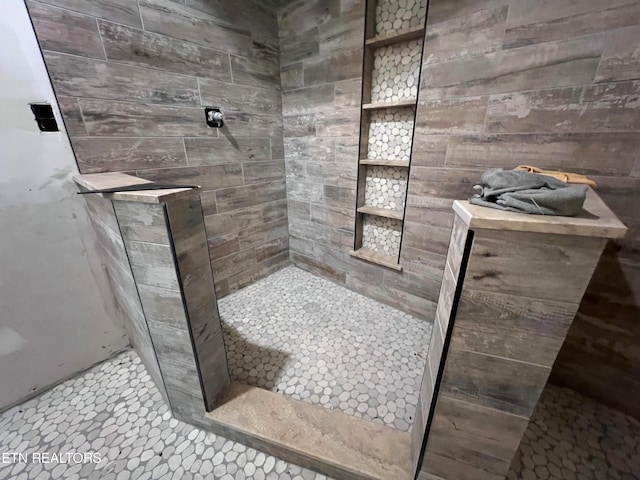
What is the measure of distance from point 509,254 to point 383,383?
3.47 feet

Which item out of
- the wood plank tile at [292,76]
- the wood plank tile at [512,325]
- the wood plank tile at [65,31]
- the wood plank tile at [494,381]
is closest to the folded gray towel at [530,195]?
the wood plank tile at [512,325]

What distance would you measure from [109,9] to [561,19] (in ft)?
6.75

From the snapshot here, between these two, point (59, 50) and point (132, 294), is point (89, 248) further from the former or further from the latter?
point (59, 50)

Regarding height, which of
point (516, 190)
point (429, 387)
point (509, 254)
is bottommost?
point (429, 387)

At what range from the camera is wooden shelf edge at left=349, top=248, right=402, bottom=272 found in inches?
70.1

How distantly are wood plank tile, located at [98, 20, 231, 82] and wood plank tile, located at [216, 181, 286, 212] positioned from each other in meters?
0.77

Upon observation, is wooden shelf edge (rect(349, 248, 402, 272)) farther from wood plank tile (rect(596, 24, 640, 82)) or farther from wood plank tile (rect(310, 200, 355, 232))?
wood plank tile (rect(596, 24, 640, 82))

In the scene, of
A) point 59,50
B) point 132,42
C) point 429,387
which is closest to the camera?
point 429,387

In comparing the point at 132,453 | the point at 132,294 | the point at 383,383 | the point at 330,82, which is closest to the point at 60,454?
the point at 132,453

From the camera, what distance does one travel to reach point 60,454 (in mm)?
1036

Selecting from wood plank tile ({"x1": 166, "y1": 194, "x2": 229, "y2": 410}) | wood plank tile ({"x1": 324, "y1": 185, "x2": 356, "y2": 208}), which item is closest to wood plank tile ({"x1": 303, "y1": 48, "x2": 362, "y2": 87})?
wood plank tile ({"x1": 324, "y1": 185, "x2": 356, "y2": 208})

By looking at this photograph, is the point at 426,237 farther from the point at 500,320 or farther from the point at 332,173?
the point at 500,320

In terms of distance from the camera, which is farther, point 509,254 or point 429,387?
point 429,387

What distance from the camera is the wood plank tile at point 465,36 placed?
1105 millimetres
